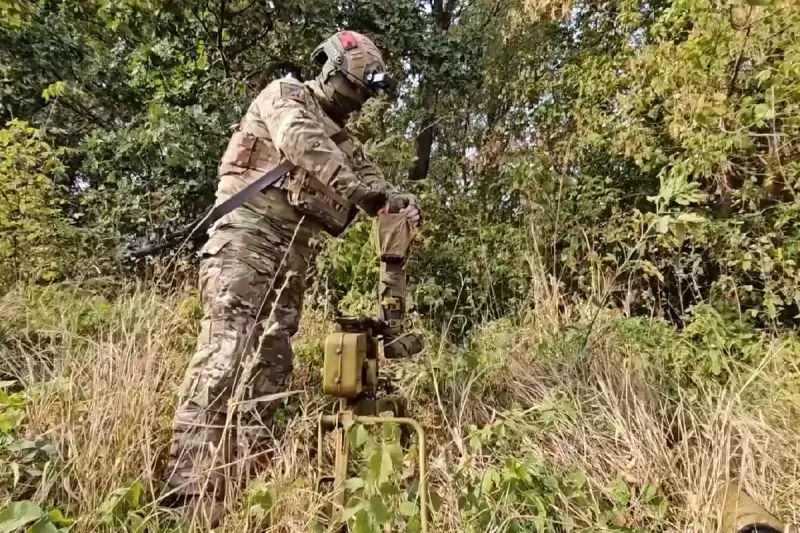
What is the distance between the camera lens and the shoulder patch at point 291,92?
2.38 meters

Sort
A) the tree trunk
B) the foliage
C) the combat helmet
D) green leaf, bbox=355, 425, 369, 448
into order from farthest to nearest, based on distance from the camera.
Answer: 1. the tree trunk
2. the foliage
3. the combat helmet
4. green leaf, bbox=355, 425, 369, 448

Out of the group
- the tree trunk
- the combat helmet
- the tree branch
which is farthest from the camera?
the tree trunk

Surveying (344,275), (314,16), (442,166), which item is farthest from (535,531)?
(442,166)

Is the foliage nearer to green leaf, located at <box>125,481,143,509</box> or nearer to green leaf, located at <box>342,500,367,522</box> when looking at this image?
green leaf, located at <box>125,481,143,509</box>

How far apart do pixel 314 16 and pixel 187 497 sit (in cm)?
436

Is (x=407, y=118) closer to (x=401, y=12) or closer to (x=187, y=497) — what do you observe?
(x=401, y=12)

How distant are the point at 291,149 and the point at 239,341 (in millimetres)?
750

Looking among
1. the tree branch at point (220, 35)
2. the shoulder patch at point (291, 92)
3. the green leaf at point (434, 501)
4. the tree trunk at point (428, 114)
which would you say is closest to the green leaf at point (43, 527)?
the green leaf at point (434, 501)

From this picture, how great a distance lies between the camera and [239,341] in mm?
2238

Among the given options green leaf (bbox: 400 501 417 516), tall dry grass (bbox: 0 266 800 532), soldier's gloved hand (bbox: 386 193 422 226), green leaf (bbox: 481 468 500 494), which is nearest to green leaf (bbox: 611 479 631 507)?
tall dry grass (bbox: 0 266 800 532)

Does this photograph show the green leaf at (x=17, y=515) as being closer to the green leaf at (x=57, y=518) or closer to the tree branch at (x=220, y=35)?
the green leaf at (x=57, y=518)

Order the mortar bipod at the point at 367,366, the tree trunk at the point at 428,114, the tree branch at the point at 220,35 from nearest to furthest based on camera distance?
the mortar bipod at the point at 367,366 → the tree branch at the point at 220,35 → the tree trunk at the point at 428,114

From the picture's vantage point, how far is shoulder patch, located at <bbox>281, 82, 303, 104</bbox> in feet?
7.81

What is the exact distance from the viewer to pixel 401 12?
19.9ft
